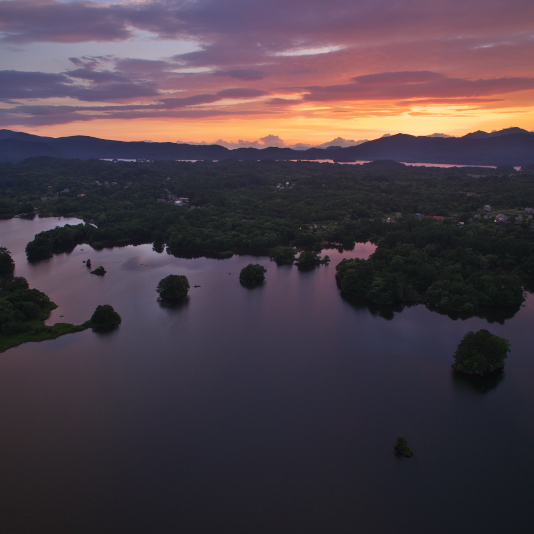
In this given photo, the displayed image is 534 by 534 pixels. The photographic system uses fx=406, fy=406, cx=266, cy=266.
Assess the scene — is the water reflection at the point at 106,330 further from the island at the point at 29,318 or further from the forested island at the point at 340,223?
the forested island at the point at 340,223

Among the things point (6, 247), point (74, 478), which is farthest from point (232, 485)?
point (6, 247)

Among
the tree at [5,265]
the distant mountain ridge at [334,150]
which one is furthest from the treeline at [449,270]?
the distant mountain ridge at [334,150]

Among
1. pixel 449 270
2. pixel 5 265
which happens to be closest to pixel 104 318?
pixel 5 265

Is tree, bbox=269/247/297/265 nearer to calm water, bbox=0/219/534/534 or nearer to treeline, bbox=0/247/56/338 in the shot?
calm water, bbox=0/219/534/534

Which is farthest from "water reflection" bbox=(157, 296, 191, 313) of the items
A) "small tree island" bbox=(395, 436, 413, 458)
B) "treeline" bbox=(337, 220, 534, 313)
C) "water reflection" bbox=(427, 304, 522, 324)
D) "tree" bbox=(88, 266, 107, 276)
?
"water reflection" bbox=(427, 304, 522, 324)

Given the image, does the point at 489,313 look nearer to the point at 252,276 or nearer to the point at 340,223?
the point at 252,276

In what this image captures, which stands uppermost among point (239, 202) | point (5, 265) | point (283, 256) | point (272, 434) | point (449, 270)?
point (239, 202)
